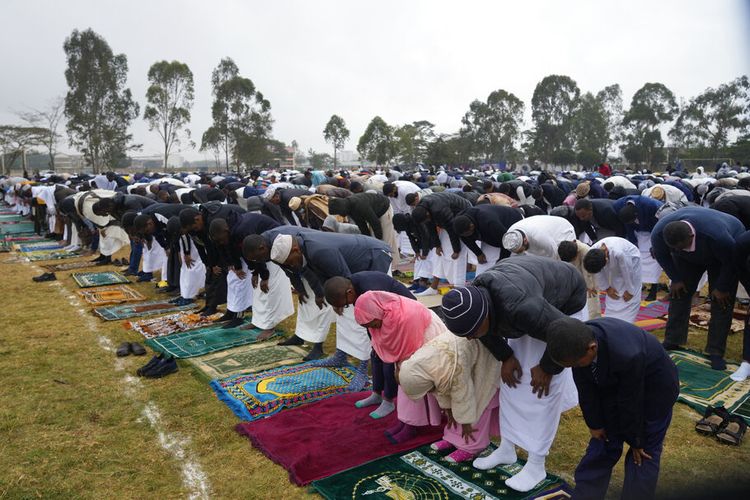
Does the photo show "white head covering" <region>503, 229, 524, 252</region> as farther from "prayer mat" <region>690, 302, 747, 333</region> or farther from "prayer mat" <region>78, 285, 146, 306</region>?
"prayer mat" <region>78, 285, 146, 306</region>

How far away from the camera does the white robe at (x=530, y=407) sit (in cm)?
303

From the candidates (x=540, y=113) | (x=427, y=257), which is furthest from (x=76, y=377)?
(x=540, y=113)

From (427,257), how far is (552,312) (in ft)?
17.0

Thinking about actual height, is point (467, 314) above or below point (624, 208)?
below

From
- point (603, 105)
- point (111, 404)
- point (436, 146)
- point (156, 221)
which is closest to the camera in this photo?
point (111, 404)

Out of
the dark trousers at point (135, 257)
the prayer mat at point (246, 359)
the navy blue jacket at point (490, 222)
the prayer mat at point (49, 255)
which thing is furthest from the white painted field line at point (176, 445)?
the prayer mat at point (49, 255)

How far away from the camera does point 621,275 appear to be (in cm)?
494

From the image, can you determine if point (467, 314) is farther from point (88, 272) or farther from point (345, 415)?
point (88, 272)

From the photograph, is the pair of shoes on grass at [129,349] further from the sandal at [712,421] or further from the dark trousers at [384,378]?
the sandal at [712,421]

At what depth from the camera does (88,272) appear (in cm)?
958

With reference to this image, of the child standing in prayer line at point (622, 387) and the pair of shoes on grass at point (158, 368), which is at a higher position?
the child standing in prayer line at point (622, 387)

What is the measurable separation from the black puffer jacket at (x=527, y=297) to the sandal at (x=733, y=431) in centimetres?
139

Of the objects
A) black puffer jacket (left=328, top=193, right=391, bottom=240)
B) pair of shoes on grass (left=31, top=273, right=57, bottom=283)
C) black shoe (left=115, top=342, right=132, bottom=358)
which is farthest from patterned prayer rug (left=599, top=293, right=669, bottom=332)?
pair of shoes on grass (left=31, top=273, right=57, bottom=283)

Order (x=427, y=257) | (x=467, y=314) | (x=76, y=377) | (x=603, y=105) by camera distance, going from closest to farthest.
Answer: (x=467, y=314)
(x=76, y=377)
(x=427, y=257)
(x=603, y=105)
